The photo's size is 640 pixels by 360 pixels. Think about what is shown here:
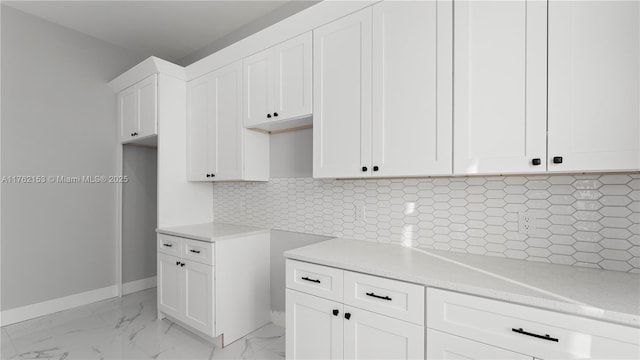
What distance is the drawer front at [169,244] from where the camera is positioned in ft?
8.41

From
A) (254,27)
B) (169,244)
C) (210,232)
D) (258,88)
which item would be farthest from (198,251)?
(254,27)

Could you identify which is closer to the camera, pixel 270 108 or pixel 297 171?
pixel 270 108

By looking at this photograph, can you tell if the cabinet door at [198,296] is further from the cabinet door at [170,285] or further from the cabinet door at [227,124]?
the cabinet door at [227,124]

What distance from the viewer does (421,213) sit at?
1883mm

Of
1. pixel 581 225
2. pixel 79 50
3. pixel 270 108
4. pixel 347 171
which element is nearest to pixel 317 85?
pixel 270 108

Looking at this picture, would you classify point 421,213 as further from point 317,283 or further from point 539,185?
point 317,283

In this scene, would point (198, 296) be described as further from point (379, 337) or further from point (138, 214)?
point (138, 214)

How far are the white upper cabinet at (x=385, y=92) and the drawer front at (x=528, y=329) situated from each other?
0.66 m

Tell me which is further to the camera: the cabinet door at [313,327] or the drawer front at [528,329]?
the cabinet door at [313,327]

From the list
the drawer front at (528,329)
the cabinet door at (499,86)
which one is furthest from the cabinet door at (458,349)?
the cabinet door at (499,86)

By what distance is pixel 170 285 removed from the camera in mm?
2635

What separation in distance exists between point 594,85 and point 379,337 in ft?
4.73

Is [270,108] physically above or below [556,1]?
below

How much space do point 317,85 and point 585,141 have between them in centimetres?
144
